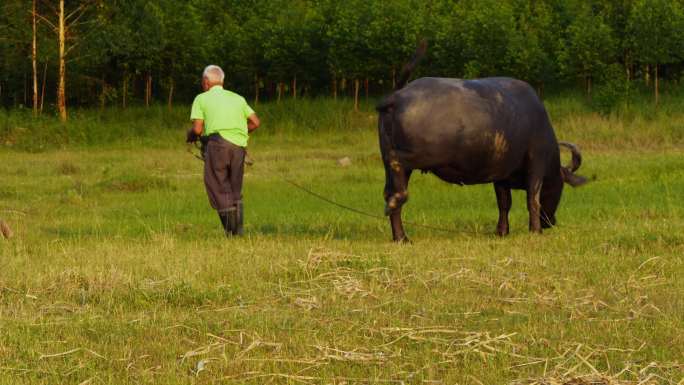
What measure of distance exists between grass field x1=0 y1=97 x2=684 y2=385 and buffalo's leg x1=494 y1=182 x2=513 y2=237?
12 centimetres

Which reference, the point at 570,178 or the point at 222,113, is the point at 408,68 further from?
the point at 570,178

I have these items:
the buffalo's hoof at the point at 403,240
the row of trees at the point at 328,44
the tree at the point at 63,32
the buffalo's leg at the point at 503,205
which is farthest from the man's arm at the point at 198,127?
the row of trees at the point at 328,44

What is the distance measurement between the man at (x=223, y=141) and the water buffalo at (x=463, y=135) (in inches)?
53.6

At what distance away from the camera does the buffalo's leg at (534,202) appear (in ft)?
35.0

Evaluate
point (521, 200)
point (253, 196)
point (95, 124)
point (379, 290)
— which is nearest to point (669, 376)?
point (379, 290)

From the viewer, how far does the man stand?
1022cm

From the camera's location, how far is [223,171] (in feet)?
33.8

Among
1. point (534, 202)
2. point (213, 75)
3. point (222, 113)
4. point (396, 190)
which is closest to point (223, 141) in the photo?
point (222, 113)

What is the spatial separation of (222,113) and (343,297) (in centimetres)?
378

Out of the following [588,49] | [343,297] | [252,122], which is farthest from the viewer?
[588,49]

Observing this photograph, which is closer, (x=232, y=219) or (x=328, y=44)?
(x=232, y=219)

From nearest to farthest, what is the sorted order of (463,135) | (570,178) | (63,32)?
(463,135)
(570,178)
(63,32)

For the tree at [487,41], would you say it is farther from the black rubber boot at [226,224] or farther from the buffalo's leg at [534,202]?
the black rubber boot at [226,224]

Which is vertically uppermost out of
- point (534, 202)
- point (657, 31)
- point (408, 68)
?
point (657, 31)
